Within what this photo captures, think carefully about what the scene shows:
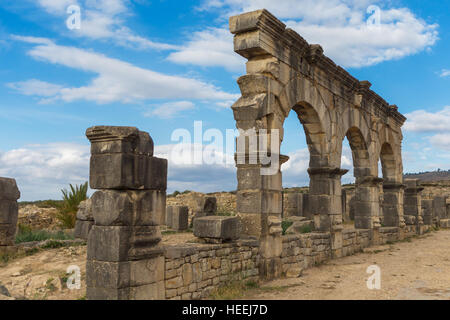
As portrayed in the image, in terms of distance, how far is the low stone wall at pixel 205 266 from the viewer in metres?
5.44

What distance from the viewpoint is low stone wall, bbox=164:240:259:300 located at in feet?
17.8

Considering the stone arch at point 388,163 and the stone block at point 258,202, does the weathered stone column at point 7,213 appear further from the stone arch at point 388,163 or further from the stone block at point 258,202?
the stone arch at point 388,163

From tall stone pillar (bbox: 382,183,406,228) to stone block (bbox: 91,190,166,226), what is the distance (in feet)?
42.9

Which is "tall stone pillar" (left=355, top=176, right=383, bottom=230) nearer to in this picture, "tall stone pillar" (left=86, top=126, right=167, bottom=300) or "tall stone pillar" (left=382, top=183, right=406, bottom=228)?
"tall stone pillar" (left=382, top=183, right=406, bottom=228)

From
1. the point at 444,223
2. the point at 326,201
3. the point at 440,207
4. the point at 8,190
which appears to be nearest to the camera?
the point at 8,190

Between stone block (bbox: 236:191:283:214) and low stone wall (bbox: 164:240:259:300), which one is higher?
stone block (bbox: 236:191:283:214)

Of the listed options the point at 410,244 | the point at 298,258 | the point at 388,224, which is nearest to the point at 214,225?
the point at 298,258

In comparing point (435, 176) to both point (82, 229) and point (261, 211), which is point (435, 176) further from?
point (261, 211)

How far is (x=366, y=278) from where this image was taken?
26.0ft

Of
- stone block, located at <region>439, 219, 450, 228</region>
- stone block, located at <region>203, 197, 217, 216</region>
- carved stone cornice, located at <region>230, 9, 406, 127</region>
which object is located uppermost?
carved stone cornice, located at <region>230, 9, 406, 127</region>

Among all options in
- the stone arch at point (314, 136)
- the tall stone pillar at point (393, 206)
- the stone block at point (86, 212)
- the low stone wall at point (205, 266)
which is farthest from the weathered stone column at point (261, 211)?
the tall stone pillar at point (393, 206)

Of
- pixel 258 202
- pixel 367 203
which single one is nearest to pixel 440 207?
pixel 367 203

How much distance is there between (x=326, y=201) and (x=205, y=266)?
523 cm

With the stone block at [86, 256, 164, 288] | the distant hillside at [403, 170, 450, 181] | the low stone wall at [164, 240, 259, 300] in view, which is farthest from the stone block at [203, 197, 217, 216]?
the distant hillside at [403, 170, 450, 181]
